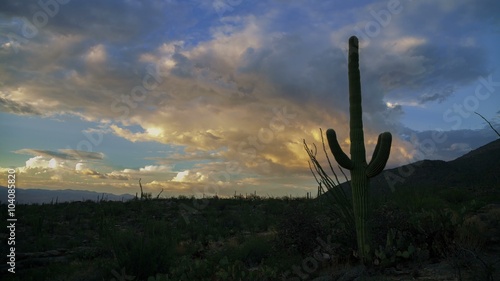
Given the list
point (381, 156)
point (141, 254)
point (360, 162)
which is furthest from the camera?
point (141, 254)

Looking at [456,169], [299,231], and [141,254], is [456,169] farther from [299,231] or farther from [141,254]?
[141,254]

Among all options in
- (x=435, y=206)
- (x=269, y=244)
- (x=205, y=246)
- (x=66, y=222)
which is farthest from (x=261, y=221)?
(x=66, y=222)

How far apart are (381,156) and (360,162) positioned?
0.46 meters

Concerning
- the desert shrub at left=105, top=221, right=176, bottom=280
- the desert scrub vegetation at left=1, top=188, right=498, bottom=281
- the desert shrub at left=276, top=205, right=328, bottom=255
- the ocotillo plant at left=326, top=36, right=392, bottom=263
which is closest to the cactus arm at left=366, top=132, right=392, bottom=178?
the ocotillo plant at left=326, top=36, right=392, bottom=263

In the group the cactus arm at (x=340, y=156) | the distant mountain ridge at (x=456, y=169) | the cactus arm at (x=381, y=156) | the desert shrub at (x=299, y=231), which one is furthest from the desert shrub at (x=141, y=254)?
the distant mountain ridge at (x=456, y=169)

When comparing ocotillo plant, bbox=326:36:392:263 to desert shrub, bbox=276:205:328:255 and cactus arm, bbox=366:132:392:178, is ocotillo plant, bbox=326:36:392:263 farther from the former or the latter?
desert shrub, bbox=276:205:328:255

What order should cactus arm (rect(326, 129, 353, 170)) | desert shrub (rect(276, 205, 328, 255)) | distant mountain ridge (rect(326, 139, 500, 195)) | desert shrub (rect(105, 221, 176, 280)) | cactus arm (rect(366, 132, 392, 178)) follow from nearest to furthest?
cactus arm (rect(366, 132, 392, 178)) → cactus arm (rect(326, 129, 353, 170)) → desert shrub (rect(105, 221, 176, 280)) → desert shrub (rect(276, 205, 328, 255)) → distant mountain ridge (rect(326, 139, 500, 195))

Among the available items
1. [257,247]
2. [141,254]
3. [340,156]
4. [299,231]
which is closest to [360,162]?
[340,156]

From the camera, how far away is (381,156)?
6.33 meters

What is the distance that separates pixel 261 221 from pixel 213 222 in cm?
225

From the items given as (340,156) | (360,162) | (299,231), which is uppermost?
(340,156)

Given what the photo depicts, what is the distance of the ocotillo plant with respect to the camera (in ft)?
20.9

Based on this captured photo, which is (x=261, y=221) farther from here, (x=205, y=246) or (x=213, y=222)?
(x=205, y=246)

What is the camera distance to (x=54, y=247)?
1266 centimetres
